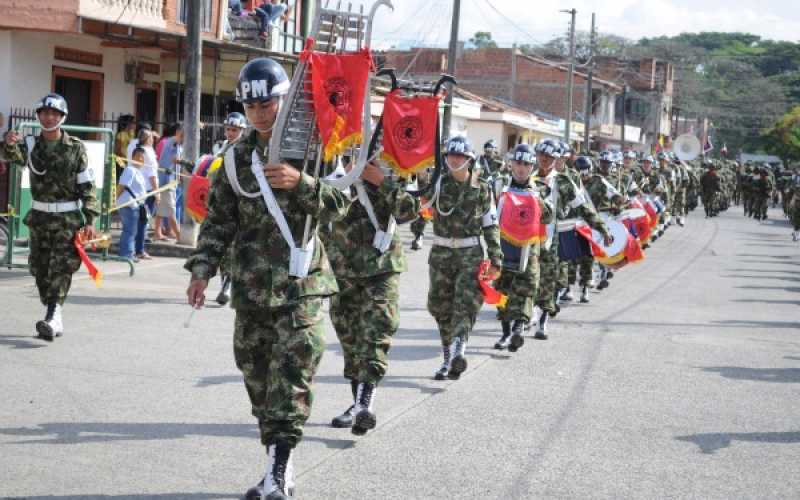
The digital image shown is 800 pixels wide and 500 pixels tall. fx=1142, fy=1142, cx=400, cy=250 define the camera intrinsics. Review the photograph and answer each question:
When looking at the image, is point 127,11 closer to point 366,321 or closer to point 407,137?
point 366,321

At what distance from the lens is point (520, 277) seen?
11.0m

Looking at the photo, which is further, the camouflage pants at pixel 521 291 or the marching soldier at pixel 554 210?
the marching soldier at pixel 554 210

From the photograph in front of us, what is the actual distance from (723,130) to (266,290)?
335 feet

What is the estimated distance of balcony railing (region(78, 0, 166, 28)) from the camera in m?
19.6

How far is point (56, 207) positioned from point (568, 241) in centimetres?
589

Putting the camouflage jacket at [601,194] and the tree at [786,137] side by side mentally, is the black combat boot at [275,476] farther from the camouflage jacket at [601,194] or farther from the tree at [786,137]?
the tree at [786,137]

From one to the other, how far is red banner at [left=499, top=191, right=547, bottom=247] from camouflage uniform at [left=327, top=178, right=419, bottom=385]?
131 inches

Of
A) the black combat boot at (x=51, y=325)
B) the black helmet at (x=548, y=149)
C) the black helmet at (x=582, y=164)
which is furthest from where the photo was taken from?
the black helmet at (x=582, y=164)

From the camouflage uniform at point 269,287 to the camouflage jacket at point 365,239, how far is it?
1.69 m

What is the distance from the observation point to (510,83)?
71750 millimetres

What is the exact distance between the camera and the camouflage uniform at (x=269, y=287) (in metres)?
5.55

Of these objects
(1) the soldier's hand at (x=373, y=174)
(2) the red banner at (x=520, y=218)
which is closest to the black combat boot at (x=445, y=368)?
(2) the red banner at (x=520, y=218)

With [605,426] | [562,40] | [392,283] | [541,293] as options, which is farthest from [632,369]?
[562,40]

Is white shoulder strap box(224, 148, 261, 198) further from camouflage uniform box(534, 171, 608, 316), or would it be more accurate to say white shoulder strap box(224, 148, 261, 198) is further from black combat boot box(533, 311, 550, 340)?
black combat boot box(533, 311, 550, 340)
